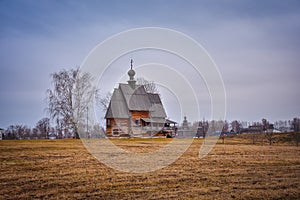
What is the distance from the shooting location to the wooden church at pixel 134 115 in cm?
5962

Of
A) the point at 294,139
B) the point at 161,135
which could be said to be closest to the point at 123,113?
the point at 161,135

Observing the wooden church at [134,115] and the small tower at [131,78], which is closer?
the wooden church at [134,115]

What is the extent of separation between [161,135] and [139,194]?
50.4 meters

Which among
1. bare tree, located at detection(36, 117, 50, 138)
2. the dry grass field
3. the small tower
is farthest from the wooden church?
the dry grass field

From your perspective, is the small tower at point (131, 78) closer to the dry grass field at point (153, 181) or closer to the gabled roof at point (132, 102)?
the gabled roof at point (132, 102)

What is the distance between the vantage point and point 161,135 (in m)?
60.3

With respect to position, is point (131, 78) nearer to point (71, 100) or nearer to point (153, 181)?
point (71, 100)

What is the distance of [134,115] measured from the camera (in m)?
62.5

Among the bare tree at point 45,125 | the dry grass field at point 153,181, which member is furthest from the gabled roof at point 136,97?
the dry grass field at point 153,181

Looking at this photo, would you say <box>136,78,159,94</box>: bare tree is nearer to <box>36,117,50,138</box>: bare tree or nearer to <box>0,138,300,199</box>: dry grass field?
<box>36,117,50,138</box>: bare tree

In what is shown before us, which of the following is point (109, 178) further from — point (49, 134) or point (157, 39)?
point (49, 134)

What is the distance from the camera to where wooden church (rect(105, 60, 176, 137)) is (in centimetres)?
A: 5962

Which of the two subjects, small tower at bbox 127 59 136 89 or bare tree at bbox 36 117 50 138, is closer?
bare tree at bbox 36 117 50 138

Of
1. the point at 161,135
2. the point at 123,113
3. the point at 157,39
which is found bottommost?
the point at 161,135
